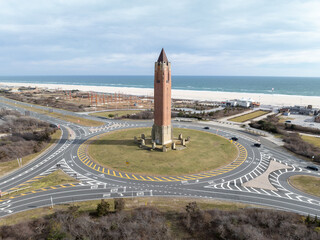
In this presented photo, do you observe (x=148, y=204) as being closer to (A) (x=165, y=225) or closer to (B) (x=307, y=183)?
(A) (x=165, y=225)

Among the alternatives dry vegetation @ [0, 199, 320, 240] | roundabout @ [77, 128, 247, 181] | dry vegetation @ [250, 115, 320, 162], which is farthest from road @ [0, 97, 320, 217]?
dry vegetation @ [0, 199, 320, 240]

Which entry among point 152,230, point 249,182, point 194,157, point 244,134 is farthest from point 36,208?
point 244,134

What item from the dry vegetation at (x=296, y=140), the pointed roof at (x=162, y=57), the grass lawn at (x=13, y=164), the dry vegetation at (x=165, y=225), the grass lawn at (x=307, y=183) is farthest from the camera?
the pointed roof at (x=162, y=57)

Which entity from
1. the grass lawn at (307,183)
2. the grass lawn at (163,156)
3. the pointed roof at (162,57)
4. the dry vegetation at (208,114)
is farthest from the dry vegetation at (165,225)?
the dry vegetation at (208,114)

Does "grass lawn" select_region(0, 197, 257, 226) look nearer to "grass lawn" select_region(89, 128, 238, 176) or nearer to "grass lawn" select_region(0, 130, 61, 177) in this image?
"grass lawn" select_region(89, 128, 238, 176)

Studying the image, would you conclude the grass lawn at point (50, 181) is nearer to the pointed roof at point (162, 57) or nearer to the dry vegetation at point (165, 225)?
the dry vegetation at point (165, 225)

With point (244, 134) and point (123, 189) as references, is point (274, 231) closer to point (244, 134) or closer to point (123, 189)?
point (123, 189)
